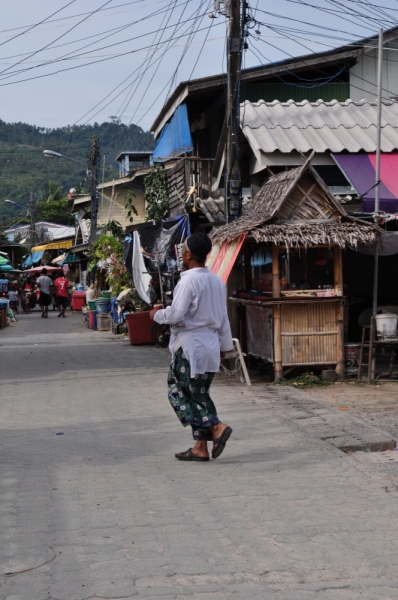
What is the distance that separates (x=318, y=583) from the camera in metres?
4.17

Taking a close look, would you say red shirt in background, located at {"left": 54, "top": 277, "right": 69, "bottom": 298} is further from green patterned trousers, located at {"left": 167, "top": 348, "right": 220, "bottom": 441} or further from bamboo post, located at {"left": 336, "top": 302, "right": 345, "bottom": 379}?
green patterned trousers, located at {"left": 167, "top": 348, "right": 220, "bottom": 441}

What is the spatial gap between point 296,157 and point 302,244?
2.69 metres

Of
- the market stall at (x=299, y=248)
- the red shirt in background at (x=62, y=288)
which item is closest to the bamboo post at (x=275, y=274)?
the market stall at (x=299, y=248)

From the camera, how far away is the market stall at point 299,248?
1123 centimetres

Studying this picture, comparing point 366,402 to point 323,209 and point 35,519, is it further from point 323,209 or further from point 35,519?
point 35,519

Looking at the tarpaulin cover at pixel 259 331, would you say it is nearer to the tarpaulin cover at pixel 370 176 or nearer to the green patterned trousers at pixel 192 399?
the tarpaulin cover at pixel 370 176

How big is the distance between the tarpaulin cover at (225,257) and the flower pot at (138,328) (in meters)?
6.56

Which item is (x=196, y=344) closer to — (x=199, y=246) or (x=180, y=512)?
(x=199, y=246)

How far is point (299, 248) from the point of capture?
11.8 metres

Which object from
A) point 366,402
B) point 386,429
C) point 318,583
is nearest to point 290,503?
point 318,583

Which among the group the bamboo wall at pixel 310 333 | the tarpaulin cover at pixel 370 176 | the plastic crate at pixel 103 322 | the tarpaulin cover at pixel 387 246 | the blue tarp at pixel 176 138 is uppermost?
the blue tarp at pixel 176 138

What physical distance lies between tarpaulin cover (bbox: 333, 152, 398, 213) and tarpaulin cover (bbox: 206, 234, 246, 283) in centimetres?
219

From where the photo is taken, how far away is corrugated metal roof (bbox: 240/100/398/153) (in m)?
13.6

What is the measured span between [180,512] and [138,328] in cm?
1366
